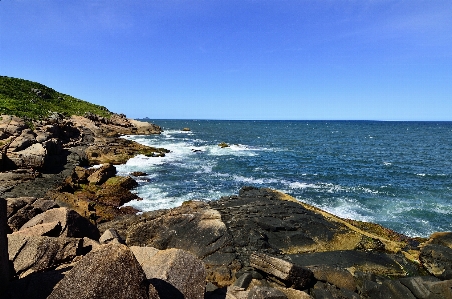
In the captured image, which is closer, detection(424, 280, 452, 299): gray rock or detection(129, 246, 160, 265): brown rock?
detection(129, 246, 160, 265): brown rock

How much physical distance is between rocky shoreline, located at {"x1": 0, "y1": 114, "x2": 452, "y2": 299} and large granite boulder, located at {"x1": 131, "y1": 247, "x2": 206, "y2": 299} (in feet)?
0.08

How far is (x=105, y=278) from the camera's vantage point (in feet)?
18.4

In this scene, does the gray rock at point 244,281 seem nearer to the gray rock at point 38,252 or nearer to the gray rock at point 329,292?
the gray rock at point 329,292

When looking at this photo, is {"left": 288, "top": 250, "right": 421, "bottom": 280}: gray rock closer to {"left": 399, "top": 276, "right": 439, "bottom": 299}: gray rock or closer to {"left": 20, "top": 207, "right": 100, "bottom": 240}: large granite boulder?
{"left": 399, "top": 276, "right": 439, "bottom": 299}: gray rock

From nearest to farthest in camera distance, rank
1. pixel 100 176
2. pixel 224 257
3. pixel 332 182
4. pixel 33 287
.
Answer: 1. pixel 33 287
2. pixel 224 257
3. pixel 100 176
4. pixel 332 182

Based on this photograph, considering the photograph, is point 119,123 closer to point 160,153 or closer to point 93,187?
point 160,153

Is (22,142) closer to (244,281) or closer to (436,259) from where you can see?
(244,281)

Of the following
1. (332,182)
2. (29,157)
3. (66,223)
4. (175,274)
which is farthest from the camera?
(332,182)

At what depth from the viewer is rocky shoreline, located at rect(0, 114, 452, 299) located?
6.31 m

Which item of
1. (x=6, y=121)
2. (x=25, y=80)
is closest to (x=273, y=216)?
(x=6, y=121)

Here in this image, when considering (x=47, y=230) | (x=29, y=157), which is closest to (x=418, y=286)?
(x=47, y=230)

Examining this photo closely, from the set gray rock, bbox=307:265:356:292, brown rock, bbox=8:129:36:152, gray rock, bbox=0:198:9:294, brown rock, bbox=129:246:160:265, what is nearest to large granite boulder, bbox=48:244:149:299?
gray rock, bbox=0:198:9:294

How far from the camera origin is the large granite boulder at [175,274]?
23.4ft

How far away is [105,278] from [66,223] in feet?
19.8
